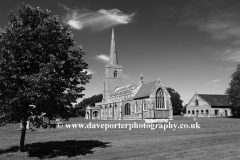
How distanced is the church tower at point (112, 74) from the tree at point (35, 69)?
68.6 meters

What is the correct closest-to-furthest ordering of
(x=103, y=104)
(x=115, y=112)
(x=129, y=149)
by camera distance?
(x=129, y=149) → (x=115, y=112) → (x=103, y=104)

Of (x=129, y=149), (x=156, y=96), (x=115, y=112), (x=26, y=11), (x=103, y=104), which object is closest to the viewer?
(x=26, y=11)

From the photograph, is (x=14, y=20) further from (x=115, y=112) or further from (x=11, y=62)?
(x=115, y=112)

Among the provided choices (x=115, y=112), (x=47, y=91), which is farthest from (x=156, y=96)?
(x=47, y=91)

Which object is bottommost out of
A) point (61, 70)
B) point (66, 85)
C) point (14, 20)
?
point (66, 85)

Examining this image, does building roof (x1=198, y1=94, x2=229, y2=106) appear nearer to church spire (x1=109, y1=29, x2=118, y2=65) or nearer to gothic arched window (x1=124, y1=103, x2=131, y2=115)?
gothic arched window (x1=124, y1=103, x2=131, y2=115)

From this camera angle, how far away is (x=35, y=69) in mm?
11445

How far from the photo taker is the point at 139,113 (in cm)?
5456

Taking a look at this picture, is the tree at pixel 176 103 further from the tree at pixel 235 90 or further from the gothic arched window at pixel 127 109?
the tree at pixel 235 90

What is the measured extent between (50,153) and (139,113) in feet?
144

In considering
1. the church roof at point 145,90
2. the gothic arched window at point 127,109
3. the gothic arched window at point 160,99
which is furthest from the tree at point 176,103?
the gothic arched window at point 160,99

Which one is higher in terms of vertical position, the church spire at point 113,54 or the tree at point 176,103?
the church spire at point 113,54

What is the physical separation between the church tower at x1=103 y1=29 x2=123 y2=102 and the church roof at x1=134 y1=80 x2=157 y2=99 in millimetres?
A: 21899

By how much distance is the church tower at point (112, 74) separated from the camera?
266ft
